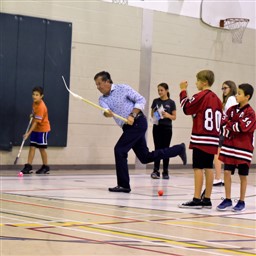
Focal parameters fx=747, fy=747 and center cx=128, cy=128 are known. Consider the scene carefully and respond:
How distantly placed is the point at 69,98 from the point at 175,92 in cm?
325

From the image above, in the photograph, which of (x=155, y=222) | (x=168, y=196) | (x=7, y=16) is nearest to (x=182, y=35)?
(x=7, y=16)

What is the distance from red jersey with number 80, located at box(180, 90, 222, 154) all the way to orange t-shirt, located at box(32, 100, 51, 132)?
17.5 feet

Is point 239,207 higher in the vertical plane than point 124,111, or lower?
lower

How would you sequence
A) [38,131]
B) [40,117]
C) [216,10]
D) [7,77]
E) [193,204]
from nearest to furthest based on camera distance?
[193,204] < [40,117] < [38,131] < [7,77] < [216,10]

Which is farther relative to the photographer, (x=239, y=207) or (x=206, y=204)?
(x=206, y=204)

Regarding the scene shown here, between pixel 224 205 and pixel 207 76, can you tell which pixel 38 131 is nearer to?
pixel 207 76

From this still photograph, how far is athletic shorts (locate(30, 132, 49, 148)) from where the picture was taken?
1444 cm

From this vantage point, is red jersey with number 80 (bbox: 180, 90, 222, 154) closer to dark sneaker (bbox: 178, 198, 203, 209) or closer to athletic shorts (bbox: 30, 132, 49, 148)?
dark sneaker (bbox: 178, 198, 203, 209)

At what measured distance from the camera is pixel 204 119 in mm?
9570

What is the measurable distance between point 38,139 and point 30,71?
189 cm

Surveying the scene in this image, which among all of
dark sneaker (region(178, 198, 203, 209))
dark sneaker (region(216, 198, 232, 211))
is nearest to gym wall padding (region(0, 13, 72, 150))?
dark sneaker (region(178, 198, 203, 209))

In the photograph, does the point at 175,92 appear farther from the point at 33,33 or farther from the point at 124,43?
the point at 33,33

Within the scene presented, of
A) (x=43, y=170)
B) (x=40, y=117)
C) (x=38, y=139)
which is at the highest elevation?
(x=40, y=117)

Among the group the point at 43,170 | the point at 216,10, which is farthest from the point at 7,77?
the point at 216,10
